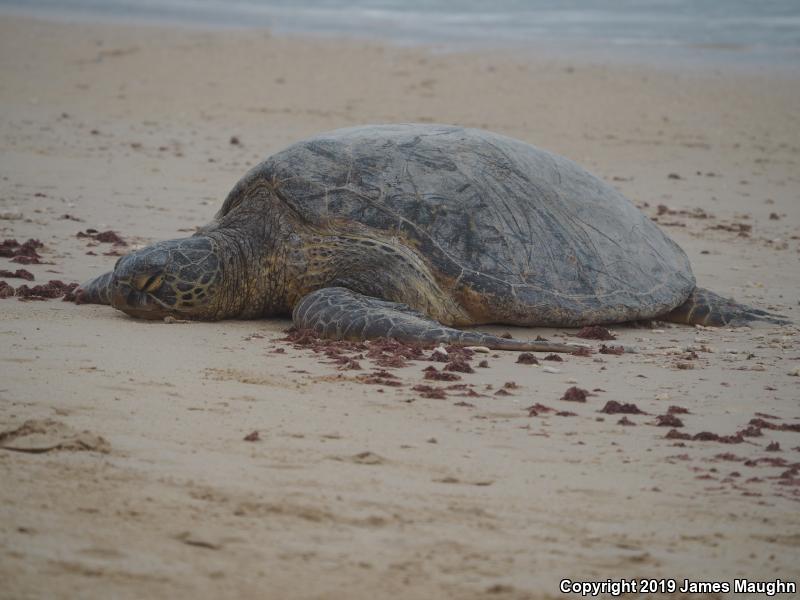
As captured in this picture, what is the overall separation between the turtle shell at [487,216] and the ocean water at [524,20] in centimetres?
1597

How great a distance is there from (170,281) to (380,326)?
4.16 feet

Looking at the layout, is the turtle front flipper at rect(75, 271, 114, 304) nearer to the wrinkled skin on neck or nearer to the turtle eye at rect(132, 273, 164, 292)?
the wrinkled skin on neck

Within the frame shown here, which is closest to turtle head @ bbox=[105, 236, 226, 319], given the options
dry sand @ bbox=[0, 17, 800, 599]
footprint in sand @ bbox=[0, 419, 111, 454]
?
dry sand @ bbox=[0, 17, 800, 599]

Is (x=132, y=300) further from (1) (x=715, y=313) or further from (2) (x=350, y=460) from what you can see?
(1) (x=715, y=313)

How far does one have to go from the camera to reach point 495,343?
5473mm

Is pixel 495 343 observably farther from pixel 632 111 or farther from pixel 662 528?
pixel 632 111

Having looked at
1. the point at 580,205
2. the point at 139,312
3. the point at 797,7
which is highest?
the point at 797,7

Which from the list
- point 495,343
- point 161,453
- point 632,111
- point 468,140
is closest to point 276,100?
point 632,111

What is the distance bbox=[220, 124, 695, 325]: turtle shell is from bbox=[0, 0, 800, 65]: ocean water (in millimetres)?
15971

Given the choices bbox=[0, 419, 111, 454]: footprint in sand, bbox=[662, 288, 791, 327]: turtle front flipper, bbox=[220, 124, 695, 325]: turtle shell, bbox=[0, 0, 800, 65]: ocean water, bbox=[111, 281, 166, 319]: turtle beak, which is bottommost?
bbox=[662, 288, 791, 327]: turtle front flipper

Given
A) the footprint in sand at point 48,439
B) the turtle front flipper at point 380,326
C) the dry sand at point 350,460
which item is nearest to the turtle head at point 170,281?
the dry sand at point 350,460

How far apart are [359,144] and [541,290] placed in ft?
4.65

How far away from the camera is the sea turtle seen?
5801 mm

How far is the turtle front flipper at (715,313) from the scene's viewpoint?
661cm
